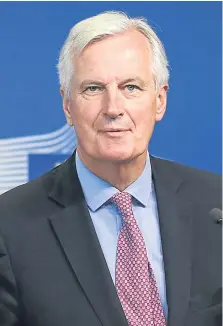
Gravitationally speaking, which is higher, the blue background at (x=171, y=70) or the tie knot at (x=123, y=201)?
the blue background at (x=171, y=70)

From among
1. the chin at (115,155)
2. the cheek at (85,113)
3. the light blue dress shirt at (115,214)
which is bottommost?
the light blue dress shirt at (115,214)

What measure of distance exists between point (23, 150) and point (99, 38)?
47 centimetres

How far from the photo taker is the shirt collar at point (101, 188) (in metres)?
1.28

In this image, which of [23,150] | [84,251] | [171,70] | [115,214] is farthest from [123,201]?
[171,70]

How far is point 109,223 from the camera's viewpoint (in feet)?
4.16

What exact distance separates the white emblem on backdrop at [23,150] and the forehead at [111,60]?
381 millimetres

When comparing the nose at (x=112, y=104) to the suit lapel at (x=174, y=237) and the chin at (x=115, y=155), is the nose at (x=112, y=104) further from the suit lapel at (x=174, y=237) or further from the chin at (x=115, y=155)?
the suit lapel at (x=174, y=237)

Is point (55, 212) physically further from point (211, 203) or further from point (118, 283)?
point (211, 203)

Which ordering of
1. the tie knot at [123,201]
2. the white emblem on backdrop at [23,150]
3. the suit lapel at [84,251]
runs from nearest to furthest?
the suit lapel at [84,251] → the tie knot at [123,201] → the white emblem on backdrop at [23,150]

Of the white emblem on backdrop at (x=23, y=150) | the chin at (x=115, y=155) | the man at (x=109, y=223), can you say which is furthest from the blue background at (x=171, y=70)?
the chin at (x=115, y=155)

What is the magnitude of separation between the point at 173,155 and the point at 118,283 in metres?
0.57

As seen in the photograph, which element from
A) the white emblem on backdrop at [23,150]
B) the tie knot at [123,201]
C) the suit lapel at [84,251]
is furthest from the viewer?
the white emblem on backdrop at [23,150]

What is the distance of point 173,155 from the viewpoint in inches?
66.7

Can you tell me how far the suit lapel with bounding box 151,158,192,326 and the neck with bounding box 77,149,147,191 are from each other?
67 millimetres
